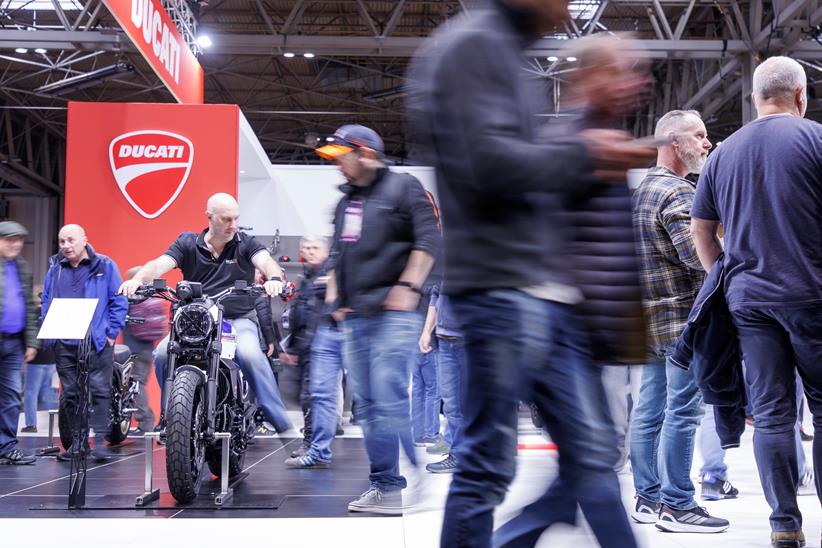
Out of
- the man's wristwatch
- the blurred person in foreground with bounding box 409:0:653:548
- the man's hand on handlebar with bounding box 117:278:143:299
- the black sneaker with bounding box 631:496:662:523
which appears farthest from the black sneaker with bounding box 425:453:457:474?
the blurred person in foreground with bounding box 409:0:653:548

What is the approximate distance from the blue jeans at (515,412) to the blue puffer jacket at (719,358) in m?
1.51

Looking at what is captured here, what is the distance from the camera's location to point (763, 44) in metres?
12.5

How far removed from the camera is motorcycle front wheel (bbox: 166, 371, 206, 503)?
3768 mm

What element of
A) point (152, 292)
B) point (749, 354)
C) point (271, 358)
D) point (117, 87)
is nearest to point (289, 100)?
point (117, 87)

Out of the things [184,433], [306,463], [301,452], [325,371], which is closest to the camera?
[184,433]

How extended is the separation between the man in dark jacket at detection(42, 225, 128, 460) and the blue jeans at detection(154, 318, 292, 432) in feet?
6.65

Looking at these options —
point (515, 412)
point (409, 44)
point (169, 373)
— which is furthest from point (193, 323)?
point (409, 44)

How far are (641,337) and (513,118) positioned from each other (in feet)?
1.63

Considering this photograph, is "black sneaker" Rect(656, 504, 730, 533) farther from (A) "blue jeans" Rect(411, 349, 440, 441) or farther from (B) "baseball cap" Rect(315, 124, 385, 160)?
(A) "blue jeans" Rect(411, 349, 440, 441)

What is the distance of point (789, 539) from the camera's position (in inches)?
111

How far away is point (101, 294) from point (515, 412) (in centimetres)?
526

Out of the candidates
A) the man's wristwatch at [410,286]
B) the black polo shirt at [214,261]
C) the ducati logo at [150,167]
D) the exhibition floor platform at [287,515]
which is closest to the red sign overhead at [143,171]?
the ducati logo at [150,167]

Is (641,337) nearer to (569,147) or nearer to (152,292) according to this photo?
(569,147)

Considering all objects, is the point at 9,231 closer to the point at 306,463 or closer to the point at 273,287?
the point at 306,463
